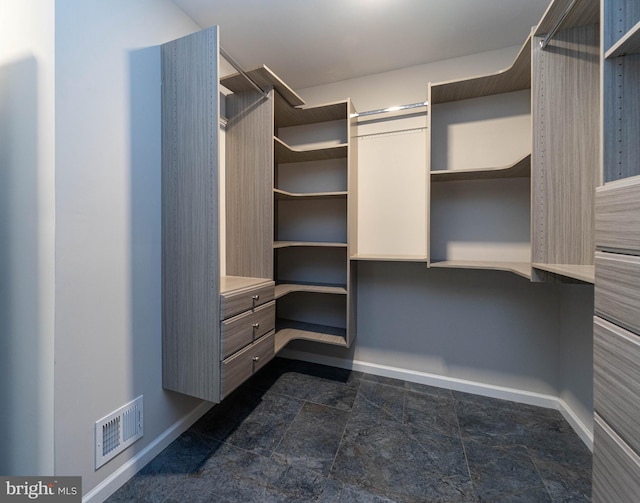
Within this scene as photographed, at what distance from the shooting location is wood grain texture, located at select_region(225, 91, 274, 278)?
1.90 m

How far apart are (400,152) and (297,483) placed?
2.26 m

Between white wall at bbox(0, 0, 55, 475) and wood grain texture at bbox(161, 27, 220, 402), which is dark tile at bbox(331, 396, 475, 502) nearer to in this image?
wood grain texture at bbox(161, 27, 220, 402)

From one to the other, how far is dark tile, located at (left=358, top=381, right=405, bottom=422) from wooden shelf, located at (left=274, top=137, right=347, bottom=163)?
6.21 ft

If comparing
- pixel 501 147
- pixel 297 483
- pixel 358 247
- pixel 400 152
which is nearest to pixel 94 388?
pixel 297 483

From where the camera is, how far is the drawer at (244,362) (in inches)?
54.4

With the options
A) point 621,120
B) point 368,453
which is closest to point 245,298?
point 368,453

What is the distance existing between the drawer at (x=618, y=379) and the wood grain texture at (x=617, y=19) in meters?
0.90

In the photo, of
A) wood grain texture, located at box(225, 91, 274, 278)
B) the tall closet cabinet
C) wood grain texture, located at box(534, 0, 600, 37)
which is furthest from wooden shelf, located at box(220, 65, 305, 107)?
the tall closet cabinet

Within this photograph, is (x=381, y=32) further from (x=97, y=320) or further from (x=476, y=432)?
(x=476, y=432)

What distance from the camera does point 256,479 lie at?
1332 millimetres

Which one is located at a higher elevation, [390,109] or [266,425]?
[390,109]

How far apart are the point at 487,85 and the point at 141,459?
9.96ft

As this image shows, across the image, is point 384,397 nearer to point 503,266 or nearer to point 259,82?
point 503,266

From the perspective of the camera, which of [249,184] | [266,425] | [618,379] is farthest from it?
[249,184]
